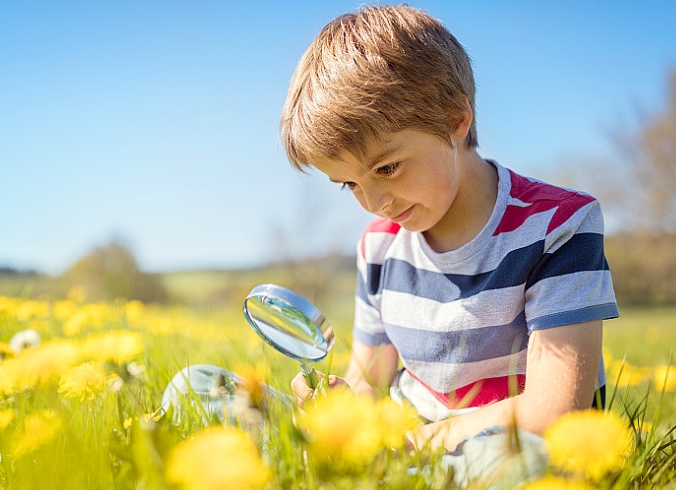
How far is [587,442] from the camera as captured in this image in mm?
830

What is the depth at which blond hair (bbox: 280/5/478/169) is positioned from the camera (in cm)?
162

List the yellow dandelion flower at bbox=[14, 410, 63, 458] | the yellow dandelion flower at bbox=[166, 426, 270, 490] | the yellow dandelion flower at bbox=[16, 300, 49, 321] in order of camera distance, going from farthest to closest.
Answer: the yellow dandelion flower at bbox=[16, 300, 49, 321]
the yellow dandelion flower at bbox=[14, 410, 63, 458]
the yellow dandelion flower at bbox=[166, 426, 270, 490]

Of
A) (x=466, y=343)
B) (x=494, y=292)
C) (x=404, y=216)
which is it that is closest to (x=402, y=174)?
(x=404, y=216)

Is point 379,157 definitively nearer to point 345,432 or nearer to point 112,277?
point 112,277

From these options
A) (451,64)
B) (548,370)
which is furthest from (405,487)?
(451,64)

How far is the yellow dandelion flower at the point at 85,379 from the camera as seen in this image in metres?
1.24

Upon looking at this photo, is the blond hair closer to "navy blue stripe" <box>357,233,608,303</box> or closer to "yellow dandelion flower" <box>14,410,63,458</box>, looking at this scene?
"navy blue stripe" <box>357,233,608,303</box>

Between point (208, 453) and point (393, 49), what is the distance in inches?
49.3

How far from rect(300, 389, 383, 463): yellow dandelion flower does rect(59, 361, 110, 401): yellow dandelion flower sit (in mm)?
563

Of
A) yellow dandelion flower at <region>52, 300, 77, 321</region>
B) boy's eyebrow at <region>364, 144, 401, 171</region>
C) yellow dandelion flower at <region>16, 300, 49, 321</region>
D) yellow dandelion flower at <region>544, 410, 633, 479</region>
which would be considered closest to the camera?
yellow dandelion flower at <region>544, 410, 633, 479</region>

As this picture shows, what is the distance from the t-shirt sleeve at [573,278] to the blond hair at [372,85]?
1.37 feet

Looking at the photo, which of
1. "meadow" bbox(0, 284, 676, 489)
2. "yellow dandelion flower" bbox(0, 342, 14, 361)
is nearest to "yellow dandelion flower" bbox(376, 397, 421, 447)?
"meadow" bbox(0, 284, 676, 489)

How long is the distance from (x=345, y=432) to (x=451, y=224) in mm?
1159

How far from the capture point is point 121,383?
3.75ft
